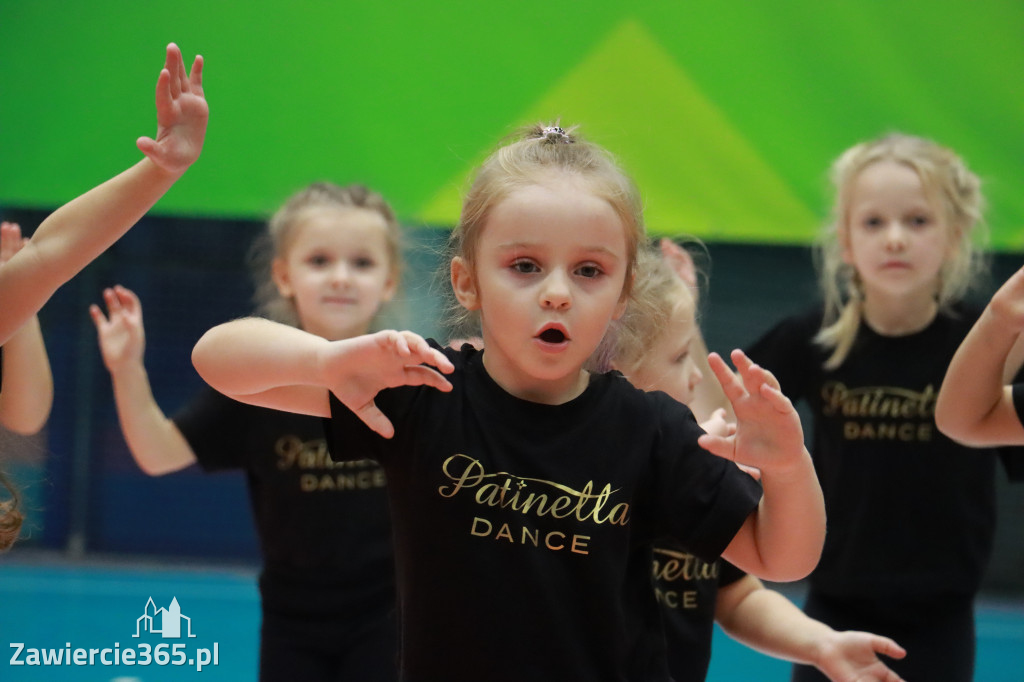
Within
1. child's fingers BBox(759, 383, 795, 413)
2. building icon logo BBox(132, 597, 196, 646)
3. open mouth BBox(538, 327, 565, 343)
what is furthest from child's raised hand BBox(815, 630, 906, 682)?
building icon logo BBox(132, 597, 196, 646)

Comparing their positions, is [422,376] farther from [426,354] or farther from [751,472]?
[751,472]

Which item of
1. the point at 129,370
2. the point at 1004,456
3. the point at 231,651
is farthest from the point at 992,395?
the point at 231,651

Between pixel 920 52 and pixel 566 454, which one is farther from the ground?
pixel 920 52

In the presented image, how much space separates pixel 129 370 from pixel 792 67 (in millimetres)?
3113

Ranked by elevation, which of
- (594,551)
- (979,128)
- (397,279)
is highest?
(979,128)

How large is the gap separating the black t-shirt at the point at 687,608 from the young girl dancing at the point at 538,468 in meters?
0.37

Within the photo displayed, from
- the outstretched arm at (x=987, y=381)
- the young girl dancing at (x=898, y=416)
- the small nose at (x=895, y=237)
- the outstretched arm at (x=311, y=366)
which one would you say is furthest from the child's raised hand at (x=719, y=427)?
the small nose at (x=895, y=237)

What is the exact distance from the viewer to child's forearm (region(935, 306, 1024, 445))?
185 centimetres

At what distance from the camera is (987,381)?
1.90m

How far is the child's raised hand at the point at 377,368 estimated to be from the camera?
1.28 meters

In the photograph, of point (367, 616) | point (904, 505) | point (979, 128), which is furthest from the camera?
point (979, 128)

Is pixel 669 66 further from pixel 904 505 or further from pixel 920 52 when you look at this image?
pixel 904 505

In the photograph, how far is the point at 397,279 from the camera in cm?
291

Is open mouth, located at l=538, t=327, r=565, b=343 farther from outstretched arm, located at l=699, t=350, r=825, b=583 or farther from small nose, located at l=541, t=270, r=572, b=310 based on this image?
outstretched arm, located at l=699, t=350, r=825, b=583
